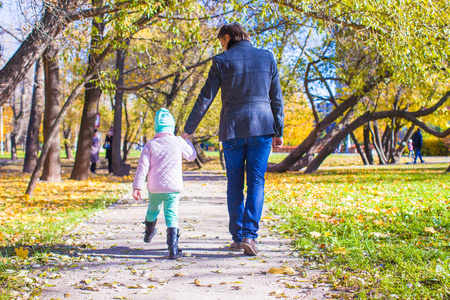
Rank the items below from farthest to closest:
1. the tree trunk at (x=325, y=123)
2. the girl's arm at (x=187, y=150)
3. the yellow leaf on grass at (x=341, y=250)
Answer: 1. the tree trunk at (x=325, y=123)
2. the girl's arm at (x=187, y=150)
3. the yellow leaf on grass at (x=341, y=250)

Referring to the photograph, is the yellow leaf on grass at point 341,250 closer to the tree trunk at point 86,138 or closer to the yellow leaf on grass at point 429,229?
the yellow leaf on grass at point 429,229

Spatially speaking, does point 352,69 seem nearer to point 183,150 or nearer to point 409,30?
point 409,30

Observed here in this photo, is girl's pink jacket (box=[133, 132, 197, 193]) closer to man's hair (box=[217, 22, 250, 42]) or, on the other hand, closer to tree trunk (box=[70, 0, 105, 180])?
man's hair (box=[217, 22, 250, 42])

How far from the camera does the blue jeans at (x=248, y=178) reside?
4.14 meters

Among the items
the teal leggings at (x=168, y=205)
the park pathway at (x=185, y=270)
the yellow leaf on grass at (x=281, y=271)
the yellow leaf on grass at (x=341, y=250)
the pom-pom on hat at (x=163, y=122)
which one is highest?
the pom-pom on hat at (x=163, y=122)

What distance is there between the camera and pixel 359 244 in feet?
13.5

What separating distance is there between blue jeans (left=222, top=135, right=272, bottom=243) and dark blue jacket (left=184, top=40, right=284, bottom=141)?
116mm

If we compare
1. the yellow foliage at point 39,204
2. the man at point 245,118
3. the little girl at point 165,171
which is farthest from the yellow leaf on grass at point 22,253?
the man at point 245,118

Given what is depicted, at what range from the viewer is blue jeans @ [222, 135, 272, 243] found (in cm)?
414

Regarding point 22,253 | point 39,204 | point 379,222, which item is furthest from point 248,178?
point 39,204

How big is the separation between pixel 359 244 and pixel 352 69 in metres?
10.8

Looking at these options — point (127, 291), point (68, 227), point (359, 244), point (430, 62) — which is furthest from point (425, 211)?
point (430, 62)

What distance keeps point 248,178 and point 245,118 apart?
0.59 meters

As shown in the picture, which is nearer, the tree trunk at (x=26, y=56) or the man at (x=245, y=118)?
the man at (x=245, y=118)
